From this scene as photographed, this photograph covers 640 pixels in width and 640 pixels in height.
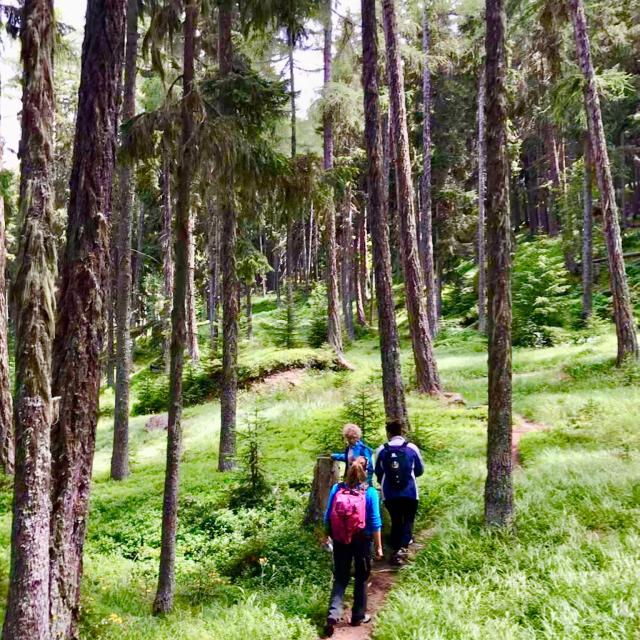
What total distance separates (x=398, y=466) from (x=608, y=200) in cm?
1225

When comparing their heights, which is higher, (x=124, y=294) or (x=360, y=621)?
(x=124, y=294)

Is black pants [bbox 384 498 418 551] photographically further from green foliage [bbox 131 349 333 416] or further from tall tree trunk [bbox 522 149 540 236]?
tall tree trunk [bbox 522 149 540 236]

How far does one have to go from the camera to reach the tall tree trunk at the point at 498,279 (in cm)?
723

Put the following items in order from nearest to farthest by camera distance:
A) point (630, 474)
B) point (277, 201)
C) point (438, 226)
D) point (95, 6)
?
point (95, 6), point (630, 474), point (277, 201), point (438, 226)

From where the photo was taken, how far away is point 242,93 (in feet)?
32.3

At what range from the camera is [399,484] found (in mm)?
7250

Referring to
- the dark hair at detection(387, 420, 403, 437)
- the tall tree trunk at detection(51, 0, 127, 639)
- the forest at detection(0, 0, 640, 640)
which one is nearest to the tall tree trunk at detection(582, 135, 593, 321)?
the forest at detection(0, 0, 640, 640)

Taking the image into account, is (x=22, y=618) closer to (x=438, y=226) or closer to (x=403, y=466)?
(x=403, y=466)

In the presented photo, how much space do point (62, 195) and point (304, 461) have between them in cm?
2200

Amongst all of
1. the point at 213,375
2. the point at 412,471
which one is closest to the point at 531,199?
the point at 213,375

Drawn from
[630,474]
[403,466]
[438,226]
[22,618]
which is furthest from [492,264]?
[438,226]

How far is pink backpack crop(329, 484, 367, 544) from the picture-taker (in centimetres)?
586

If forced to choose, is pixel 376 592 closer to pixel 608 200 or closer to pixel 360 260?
pixel 608 200

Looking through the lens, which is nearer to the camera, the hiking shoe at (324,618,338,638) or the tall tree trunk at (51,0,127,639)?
the tall tree trunk at (51,0,127,639)
